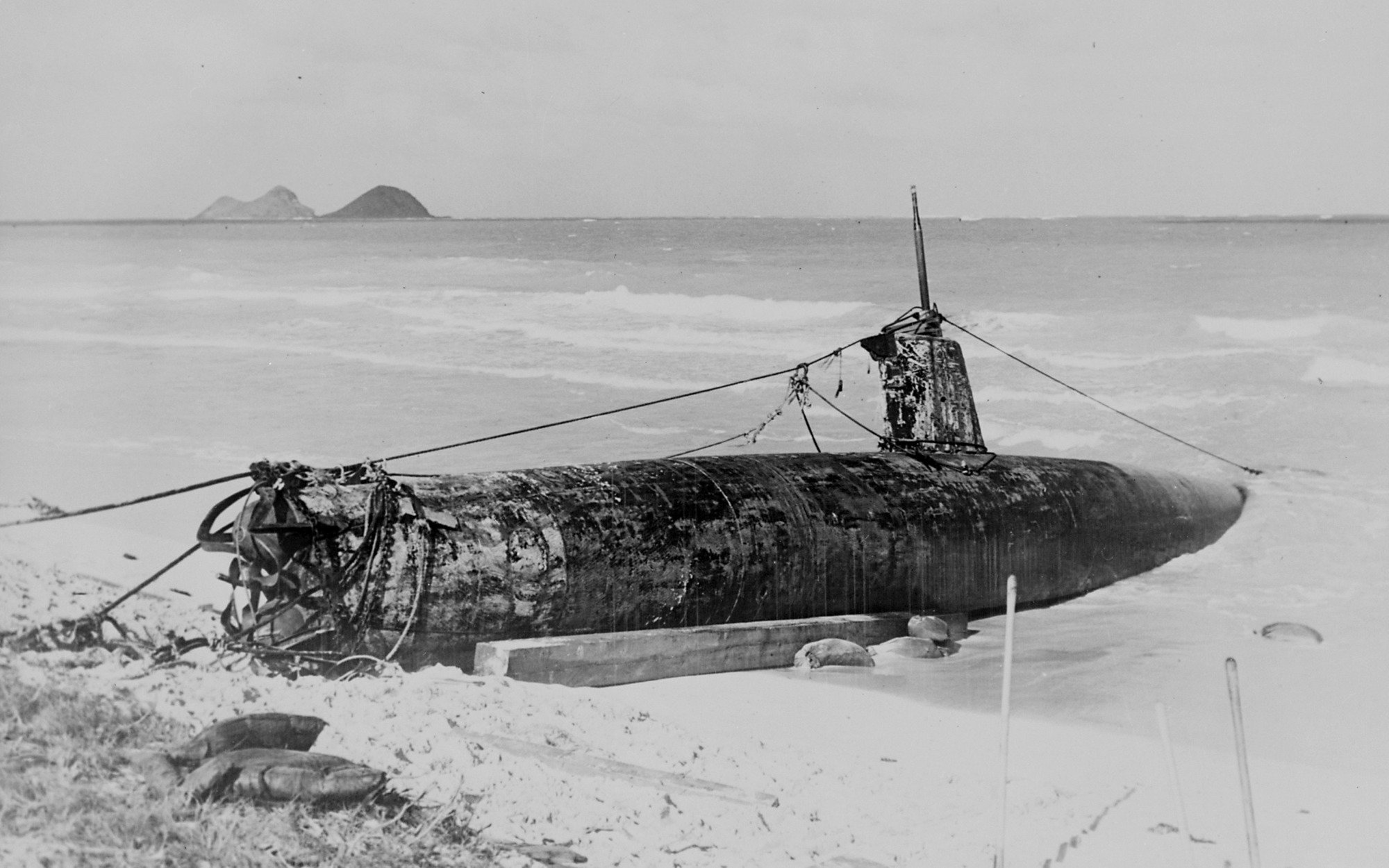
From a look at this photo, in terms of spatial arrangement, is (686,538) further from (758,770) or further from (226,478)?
(226,478)

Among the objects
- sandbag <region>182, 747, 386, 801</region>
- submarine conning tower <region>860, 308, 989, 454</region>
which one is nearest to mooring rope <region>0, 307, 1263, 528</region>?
submarine conning tower <region>860, 308, 989, 454</region>

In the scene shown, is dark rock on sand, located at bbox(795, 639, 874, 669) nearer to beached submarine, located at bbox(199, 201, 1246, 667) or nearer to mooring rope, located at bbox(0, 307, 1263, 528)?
beached submarine, located at bbox(199, 201, 1246, 667)

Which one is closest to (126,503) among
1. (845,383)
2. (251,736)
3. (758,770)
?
(251,736)

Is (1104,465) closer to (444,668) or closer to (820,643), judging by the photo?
(820,643)

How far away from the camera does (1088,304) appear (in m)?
37.3

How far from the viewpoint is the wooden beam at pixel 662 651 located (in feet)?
26.3

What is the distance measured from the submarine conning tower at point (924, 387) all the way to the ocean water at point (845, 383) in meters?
1.87

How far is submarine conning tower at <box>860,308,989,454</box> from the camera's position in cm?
1193

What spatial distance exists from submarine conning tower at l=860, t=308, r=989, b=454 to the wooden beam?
258cm

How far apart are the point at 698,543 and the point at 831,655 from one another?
49.6 inches

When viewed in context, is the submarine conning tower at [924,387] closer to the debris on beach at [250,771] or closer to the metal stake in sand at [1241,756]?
the metal stake in sand at [1241,756]

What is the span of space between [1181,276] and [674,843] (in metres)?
40.9

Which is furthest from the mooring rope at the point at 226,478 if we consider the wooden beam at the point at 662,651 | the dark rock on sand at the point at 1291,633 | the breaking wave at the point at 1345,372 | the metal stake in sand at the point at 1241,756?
the breaking wave at the point at 1345,372

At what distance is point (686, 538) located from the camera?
29.9ft
